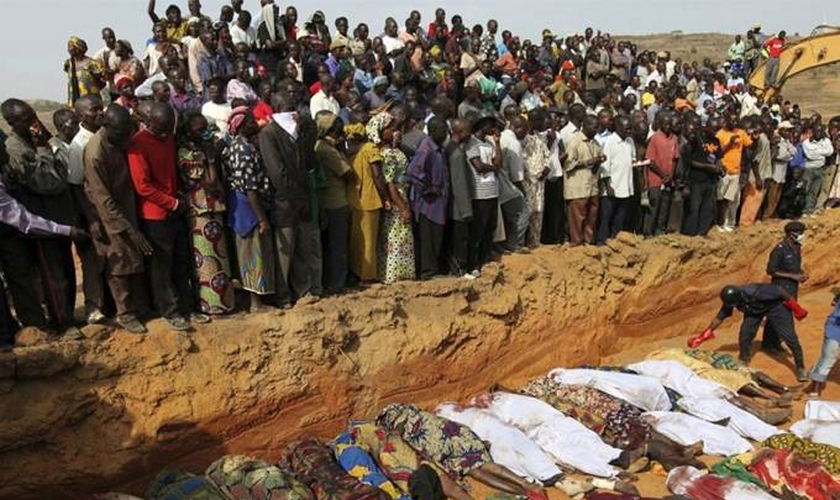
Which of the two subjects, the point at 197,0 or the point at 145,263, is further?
the point at 197,0

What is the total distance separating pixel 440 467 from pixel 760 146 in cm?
816

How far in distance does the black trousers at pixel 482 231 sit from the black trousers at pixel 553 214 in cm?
116

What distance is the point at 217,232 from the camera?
606cm

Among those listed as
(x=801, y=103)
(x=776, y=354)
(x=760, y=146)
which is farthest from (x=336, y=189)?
(x=801, y=103)

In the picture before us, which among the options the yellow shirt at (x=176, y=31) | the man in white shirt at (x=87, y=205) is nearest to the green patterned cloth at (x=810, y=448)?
the man in white shirt at (x=87, y=205)

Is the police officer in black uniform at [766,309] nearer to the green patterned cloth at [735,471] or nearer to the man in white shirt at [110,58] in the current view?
the green patterned cloth at [735,471]

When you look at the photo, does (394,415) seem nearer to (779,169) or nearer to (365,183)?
(365,183)

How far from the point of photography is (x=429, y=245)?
7621 mm

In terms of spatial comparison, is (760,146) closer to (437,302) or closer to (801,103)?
(437,302)

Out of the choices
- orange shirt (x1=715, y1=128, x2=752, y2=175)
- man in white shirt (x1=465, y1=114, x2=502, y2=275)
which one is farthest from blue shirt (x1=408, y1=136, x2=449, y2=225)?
orange shirt (x1=715, y1=128, x2=752, y2=175)

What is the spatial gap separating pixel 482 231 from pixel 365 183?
170cm

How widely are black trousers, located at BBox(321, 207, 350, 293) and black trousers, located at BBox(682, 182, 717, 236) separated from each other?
573 cm

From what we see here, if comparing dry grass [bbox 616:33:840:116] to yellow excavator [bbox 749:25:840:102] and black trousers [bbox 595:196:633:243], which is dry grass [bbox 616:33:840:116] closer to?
yellow excavator [bbox 749:25:840:102]

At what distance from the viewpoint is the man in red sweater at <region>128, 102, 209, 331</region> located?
5.49 m
